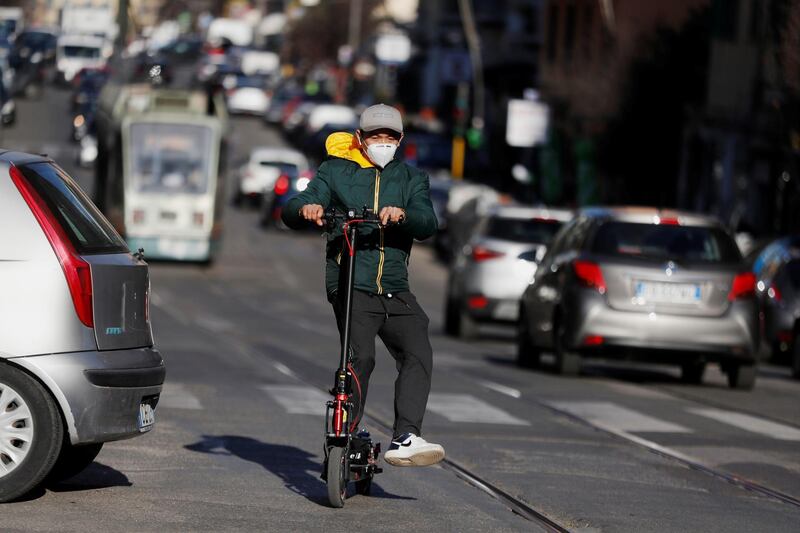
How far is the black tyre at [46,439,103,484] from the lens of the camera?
30.9 ft

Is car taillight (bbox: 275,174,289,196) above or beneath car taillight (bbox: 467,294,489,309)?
above

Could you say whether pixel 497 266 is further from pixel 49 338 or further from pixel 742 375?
pixel 49 338

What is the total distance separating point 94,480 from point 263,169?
49.0m

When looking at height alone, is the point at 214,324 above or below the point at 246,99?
below

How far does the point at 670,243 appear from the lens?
56.8 ft

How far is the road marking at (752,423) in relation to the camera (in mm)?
13805

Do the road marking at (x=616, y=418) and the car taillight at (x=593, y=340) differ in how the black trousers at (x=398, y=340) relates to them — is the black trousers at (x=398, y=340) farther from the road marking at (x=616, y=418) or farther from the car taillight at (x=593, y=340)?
the car taillight at (x=593, y=340)

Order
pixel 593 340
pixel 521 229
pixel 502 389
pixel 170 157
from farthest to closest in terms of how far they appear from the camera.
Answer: pixel 170 157 → pixel 521 229 → pixel 593 340 → pixel 502 389

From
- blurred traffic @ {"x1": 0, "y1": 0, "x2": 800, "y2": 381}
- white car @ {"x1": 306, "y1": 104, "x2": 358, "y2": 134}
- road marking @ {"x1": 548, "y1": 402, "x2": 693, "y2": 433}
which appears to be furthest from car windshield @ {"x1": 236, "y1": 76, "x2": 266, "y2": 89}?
road marking @ {"x1": 548, "y1": 402, "x2": 693, "y2": 433}

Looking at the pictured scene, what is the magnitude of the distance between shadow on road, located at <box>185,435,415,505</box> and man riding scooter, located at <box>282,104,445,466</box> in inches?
25.7

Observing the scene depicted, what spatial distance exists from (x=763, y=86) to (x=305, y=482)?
34611 mm

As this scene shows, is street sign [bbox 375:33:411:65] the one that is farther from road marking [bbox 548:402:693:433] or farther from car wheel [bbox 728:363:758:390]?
road marking [bbox 548:402:693:433]

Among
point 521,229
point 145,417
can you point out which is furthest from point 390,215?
point 521,229

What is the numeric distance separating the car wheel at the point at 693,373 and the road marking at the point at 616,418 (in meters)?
3.46
